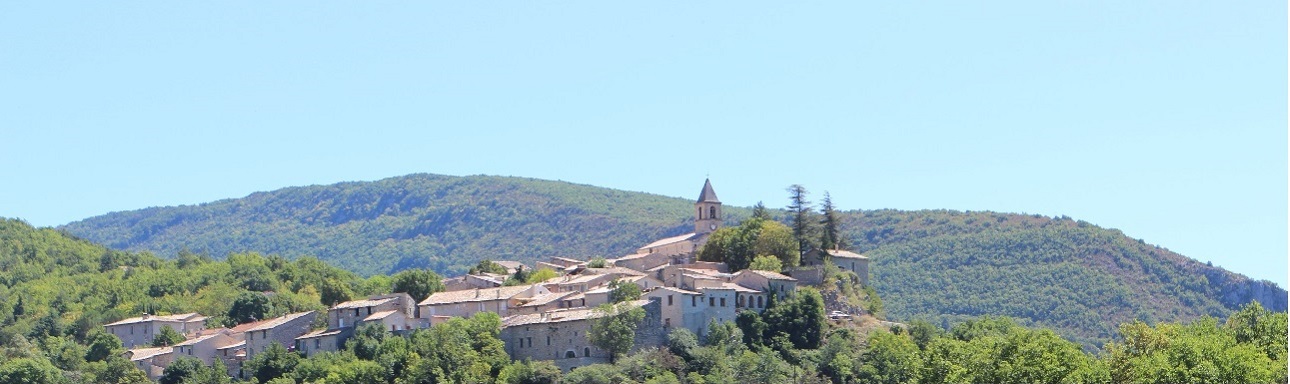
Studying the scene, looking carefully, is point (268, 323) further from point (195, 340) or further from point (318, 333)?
point (318, 333)

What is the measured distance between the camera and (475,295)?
84438mm

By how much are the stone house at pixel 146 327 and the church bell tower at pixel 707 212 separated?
71.0 feet

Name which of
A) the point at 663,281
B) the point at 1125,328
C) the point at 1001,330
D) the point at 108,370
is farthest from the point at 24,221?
the point at 1125,328

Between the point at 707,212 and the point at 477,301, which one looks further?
the point at 707,212

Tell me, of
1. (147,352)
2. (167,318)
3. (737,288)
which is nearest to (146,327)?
(167,318)

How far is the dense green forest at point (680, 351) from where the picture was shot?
2625 inches

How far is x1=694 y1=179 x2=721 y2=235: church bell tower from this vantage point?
9769 cm

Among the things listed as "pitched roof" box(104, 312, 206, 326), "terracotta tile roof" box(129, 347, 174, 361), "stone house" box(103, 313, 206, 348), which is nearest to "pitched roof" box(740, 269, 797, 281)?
"terracotta tile roof" box(129, 347, 174, 361)

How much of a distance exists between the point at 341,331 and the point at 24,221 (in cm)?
5173

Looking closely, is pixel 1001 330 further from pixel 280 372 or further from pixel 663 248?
pixel 280 372

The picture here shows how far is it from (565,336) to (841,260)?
1601 cm

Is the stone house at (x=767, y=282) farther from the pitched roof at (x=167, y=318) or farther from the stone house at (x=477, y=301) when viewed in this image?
the pitched roof at (x=167, y=318)

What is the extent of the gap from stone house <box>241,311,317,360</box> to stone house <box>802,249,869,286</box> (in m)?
19.4

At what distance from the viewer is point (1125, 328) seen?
73.1m
